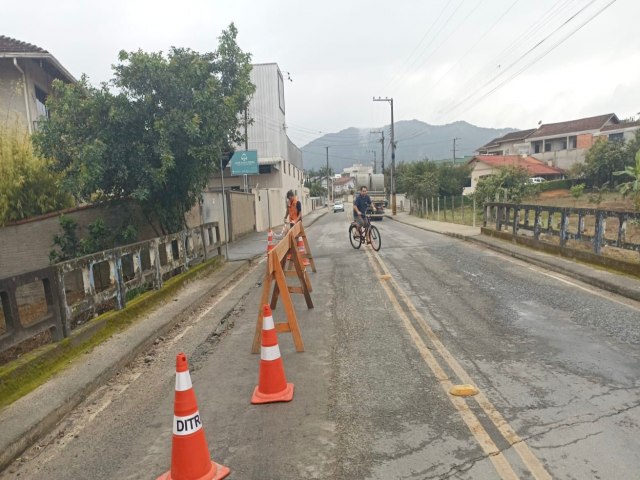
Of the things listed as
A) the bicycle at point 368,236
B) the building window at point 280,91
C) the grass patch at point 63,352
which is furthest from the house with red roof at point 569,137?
the grass patch at point 63,352

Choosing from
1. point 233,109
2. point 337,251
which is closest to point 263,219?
point 337,251

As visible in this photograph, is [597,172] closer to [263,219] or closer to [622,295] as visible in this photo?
[263,219]

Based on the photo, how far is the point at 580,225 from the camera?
1123cm

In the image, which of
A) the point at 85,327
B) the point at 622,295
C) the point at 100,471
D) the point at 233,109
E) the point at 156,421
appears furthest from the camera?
the point at 233,109

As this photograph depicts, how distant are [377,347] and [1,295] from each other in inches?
154

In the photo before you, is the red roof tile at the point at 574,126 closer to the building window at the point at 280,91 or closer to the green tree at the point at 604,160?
the green tree at the point at 604,160

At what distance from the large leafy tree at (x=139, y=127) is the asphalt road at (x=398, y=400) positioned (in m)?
4.01

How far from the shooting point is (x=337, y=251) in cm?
1527

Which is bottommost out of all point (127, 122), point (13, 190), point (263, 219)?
point (263, 219)

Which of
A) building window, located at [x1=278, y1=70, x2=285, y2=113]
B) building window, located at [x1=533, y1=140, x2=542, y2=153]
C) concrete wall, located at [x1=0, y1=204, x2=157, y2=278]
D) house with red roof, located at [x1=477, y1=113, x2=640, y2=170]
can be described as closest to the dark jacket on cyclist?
concrete wall, located at [x1=0, y1=204, x2=157, y2=278]

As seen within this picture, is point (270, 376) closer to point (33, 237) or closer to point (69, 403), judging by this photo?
point (69, 403)

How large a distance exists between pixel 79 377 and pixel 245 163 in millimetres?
24874

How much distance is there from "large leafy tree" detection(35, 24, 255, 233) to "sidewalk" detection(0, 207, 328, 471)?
2871 mm

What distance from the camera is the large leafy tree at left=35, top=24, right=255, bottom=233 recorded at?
9.69 m
